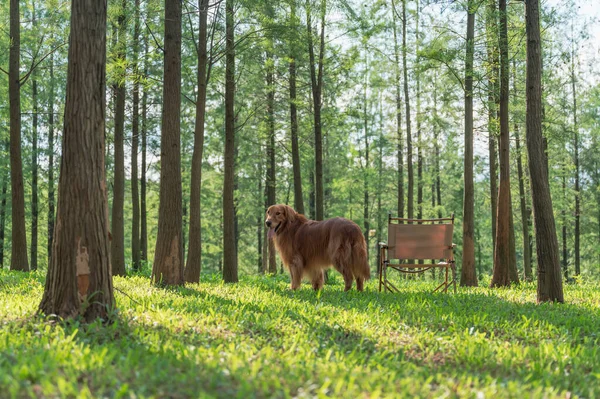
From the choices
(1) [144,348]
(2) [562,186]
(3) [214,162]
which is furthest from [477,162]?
(1) [144,348]

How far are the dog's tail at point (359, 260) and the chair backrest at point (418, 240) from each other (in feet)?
1.65

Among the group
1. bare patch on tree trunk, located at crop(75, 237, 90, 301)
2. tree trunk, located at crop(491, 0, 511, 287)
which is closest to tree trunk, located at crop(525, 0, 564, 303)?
tree trunk, located at crop(491, 0, 511, 287)

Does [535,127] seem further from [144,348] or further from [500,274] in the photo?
[144,348]

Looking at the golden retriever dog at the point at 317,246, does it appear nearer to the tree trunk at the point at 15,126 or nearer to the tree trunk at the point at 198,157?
the tree trunk at the point at 198,157

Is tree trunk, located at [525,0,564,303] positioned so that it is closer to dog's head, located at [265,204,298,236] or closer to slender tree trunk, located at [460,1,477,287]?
slender tree trunk, located at [460,1,477,287]

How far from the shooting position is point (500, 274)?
455 inches

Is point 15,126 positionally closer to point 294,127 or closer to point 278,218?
point 294,127

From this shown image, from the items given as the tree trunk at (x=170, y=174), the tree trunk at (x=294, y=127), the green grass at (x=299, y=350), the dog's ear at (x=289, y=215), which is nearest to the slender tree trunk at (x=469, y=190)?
the tree trunk at (x=294, y=127)

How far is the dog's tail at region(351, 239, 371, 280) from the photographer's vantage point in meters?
8.98

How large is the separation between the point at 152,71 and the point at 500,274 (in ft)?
35.8

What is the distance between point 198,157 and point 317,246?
2.96 m

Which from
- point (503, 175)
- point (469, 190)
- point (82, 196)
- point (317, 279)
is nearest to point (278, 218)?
point (317, 279)

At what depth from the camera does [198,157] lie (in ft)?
34.1

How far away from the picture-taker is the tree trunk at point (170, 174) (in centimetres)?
895
